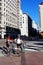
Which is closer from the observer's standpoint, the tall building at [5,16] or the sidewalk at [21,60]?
the sidewalk at [21,60]

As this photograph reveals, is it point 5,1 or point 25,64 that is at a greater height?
point 5,1

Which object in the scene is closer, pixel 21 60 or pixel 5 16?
pixel 21 60

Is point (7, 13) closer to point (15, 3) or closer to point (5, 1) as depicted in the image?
point (5, 1)

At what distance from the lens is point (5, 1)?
119m

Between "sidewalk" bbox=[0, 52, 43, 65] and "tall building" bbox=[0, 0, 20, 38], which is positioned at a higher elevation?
"tall building" bbox=[0, 0, 20, 38]

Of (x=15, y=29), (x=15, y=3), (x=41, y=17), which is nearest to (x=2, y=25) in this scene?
(x=15, y=29)

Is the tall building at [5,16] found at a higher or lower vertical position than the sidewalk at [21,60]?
higher

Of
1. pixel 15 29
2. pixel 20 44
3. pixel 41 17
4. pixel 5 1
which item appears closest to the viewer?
pixel 20 44

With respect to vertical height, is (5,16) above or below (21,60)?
above

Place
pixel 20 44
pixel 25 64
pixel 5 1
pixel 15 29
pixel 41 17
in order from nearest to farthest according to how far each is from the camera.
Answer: pixel 25 64 → pixel 20 44 → pixel 41 17 → pixel 5 1 → pixel 15 29

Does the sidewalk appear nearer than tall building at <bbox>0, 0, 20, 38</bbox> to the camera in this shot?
Yes

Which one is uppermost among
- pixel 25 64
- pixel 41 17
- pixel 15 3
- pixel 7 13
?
pixel 15 3

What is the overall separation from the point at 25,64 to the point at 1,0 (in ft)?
357

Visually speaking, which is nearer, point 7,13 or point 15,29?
point 7,13
